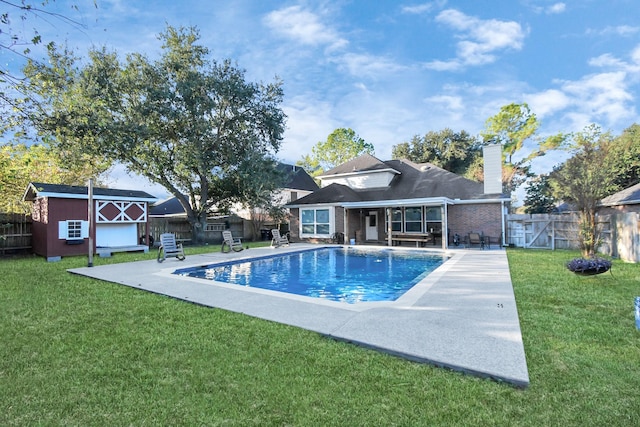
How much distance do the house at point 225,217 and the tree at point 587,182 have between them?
15.0 metres

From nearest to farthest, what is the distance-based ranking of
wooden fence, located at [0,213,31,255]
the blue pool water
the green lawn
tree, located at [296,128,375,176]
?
the green lawn
the blue pool water
wooden fence, located at [0,213,31,255]
tree, located at [296,128,375,176]

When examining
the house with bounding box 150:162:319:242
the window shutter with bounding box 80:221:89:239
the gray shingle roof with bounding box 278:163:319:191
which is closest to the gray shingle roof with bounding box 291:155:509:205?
the house with bounding box 150:162:319:242

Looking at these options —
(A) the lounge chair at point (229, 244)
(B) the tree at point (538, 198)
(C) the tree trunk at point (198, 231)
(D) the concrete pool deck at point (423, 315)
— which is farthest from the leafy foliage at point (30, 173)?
(B) the tree at point (538, 198)

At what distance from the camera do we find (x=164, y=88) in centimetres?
1720

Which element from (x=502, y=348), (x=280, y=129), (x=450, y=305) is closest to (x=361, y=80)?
(x=280, y=129)

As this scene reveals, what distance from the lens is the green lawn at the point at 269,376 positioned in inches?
97.4

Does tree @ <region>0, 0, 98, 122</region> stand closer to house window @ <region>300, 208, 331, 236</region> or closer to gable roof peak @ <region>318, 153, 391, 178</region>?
house window @ <region>300, 208, 331, 236</region>

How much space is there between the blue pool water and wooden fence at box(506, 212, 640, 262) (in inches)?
217

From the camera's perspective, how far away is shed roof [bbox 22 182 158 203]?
1256cm

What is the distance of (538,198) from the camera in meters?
28.4

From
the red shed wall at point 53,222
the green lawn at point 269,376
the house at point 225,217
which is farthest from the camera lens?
the house at point 225,217

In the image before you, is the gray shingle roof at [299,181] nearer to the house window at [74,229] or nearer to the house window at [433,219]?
the house window at [433,219]

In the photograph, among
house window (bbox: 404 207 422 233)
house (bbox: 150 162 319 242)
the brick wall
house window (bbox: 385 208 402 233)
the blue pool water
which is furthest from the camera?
house (bbox: 150 162 319 242)

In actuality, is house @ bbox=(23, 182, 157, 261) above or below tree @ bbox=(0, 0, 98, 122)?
below
